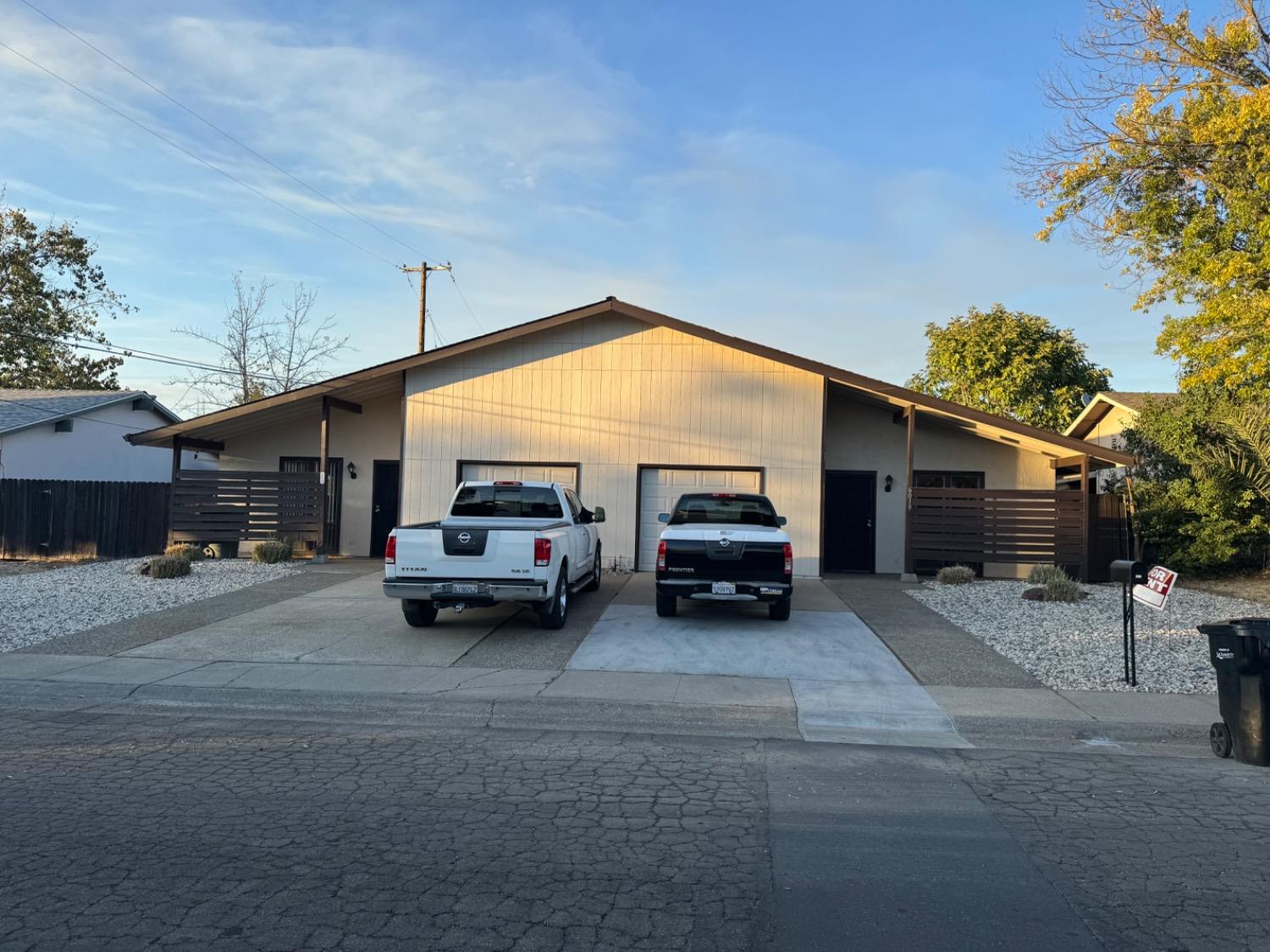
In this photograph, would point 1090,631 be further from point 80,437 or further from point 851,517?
point 80,437

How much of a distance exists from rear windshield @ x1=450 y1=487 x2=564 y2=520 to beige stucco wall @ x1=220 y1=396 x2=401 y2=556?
27.5ft

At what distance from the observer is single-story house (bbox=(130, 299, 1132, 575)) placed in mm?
17656

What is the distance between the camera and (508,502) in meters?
12.7

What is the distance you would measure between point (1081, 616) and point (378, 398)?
14.7 metres

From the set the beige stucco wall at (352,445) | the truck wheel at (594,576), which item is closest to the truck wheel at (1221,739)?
the truck wheel at (594,576)

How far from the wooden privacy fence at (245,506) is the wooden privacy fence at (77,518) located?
196 cm

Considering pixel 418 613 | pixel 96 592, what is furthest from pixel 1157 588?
pixel 96 592

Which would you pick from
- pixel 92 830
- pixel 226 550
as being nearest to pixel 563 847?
pixel 92 830

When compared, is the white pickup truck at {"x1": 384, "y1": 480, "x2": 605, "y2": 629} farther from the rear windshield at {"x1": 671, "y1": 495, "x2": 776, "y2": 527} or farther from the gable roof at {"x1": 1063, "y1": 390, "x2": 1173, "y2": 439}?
the gable roof at {"x1": 1063, "y1": 390, "x2": 1173, "y2": 439}

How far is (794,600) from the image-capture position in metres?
14.4

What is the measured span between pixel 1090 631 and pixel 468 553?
8065mm

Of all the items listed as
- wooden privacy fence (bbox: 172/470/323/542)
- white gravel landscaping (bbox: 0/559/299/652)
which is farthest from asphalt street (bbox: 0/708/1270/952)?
wooden privacy fence (bbox: 172/470/323/542)

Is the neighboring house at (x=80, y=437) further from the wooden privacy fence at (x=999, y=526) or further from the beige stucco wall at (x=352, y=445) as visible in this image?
the wooden privacy fence at (x=999, y=526)

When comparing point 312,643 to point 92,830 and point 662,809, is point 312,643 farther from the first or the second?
point 662,809
